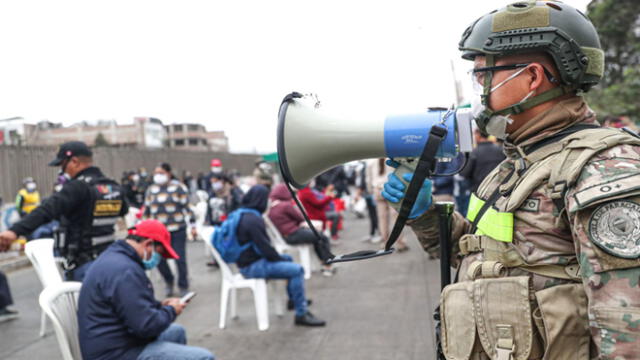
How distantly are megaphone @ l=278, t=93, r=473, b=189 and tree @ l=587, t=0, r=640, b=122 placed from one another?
10209mm

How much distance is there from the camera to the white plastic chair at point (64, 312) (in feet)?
9.78

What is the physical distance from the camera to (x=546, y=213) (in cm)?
139

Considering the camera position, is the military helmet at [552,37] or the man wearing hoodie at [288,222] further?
the man wearing hoodie at [288,222]

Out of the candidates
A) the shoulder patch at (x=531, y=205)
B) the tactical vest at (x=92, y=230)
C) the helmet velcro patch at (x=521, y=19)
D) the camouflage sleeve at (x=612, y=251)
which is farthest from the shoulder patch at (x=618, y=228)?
the tactical vest at (x=92, y=230)

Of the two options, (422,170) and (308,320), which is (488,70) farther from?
(308,320)

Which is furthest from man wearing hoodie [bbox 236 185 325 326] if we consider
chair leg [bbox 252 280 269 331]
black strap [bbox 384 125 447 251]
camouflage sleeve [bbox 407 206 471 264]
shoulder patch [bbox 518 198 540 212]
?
shoulder patch [bbox 518 198 540 212]

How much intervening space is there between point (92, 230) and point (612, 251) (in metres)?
4.39

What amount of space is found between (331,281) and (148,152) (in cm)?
1455

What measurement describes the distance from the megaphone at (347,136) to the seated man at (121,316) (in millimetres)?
1841

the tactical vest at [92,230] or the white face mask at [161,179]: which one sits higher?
the white face mask at [161,179]

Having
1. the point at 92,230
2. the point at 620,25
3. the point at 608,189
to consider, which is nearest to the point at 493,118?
the point at 608,189

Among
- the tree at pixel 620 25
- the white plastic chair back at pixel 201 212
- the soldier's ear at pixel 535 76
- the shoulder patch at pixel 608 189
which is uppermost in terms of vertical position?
the tree at pixel 620 25

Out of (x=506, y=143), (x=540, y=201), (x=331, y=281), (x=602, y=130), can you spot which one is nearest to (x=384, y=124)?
(x=506, y=143)

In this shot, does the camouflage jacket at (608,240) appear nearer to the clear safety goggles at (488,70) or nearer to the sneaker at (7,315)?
the clear safety goggles at (488,70)
